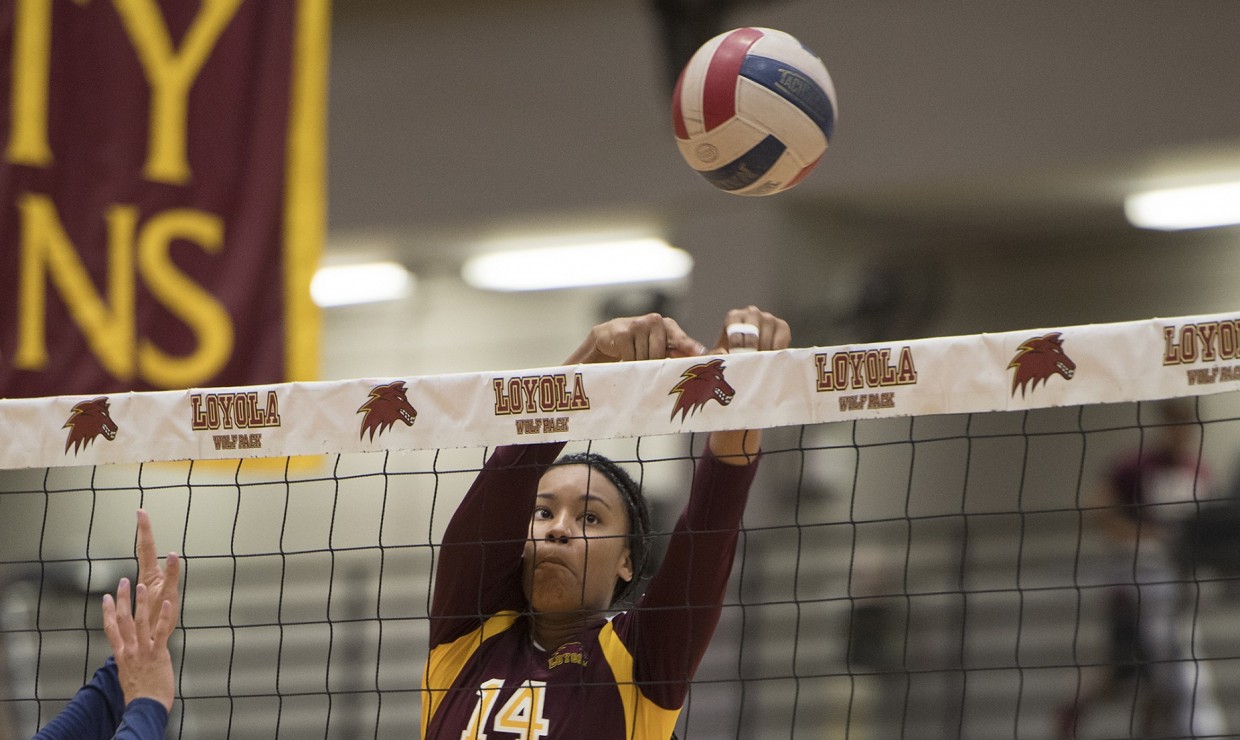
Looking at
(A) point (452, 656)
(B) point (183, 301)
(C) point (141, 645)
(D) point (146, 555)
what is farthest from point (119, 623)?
(B) point (183, 301)

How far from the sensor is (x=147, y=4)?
317 inches

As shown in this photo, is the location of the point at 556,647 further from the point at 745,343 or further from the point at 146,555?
the point at 146,555

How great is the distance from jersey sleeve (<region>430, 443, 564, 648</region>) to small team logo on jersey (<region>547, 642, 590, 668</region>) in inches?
8.8

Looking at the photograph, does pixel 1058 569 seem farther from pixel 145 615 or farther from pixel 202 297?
pixel 145 615

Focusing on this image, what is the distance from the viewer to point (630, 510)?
381 centimetres

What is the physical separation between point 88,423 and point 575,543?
1426 mm

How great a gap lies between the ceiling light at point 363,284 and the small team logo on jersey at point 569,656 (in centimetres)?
839

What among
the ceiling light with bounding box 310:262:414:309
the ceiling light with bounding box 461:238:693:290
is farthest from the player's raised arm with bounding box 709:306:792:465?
the ceiling light with bounding box 310:262:414:309

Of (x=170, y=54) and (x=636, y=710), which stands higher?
(x=170, y=54)

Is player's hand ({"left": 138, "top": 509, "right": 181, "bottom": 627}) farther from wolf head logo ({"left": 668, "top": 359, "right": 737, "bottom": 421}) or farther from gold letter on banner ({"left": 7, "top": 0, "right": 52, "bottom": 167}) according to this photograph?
gold letter on banner ({"left": 7, "top": 0, "right": 52, "bottom": 167})

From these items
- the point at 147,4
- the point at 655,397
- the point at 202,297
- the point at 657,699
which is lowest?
the point at 657,699

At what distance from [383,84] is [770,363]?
24.1 feet

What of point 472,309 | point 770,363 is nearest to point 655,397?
point 770,363

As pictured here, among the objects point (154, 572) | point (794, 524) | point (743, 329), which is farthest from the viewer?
point (794, 524)
